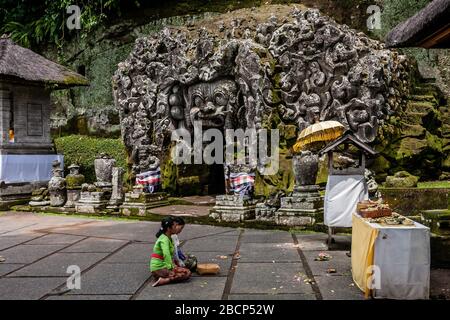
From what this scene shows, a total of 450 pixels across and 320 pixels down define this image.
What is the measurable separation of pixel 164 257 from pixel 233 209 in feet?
17.1

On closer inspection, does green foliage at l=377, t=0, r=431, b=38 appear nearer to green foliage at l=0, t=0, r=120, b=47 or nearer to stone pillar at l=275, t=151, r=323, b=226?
stone pillar at l=275, t=151, r=323, b=226

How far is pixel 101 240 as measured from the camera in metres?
9.17

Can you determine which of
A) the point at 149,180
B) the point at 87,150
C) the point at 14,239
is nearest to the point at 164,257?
the point at 14,239

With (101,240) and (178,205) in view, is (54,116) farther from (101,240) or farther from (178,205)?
(101,240)

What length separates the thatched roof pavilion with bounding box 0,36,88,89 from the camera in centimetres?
1454

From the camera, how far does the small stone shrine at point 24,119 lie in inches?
582

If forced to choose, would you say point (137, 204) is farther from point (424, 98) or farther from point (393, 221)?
point (424, 98)

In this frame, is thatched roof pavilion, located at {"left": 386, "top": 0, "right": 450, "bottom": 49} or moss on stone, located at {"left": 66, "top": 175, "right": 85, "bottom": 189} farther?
moss on stone, located at {"left": 66, "top": 175, "right": 85, "bottom": 189}

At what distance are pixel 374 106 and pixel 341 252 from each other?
6840mm

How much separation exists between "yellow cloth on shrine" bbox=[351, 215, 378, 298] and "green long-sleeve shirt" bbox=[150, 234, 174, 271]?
2.20 metres

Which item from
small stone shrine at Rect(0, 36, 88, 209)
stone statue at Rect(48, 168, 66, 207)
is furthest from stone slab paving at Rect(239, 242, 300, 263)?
small stone shrine at Rect(0, 36, 88, 209)

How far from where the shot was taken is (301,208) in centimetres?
1017

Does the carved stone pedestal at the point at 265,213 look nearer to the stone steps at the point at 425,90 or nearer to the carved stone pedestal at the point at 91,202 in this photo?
the carved stone pedestal at the point at 91,202
